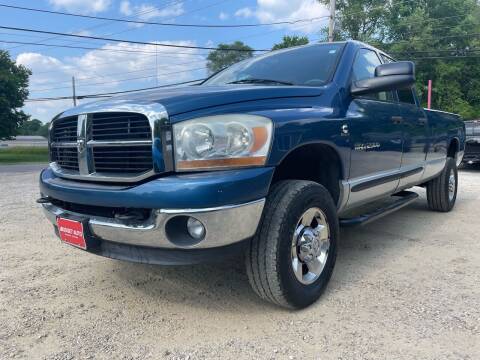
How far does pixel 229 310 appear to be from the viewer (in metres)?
2.63

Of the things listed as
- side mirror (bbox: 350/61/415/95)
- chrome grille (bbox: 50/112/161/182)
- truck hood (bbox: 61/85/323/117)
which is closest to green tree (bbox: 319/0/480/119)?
side mirror (bbox: 350/61/415/95)

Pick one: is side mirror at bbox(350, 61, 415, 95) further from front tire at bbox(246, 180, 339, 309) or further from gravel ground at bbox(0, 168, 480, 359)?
gravel ground at bbox(0, 168, 480, 359)

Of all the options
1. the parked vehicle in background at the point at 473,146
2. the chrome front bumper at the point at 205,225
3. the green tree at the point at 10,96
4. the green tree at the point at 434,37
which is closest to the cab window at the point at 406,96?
the chrome front bumper at the point at 205,225

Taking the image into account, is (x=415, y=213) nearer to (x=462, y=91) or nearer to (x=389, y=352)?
(x=389, y=352)

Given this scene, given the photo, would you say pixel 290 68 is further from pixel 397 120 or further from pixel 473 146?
pixel 473 146

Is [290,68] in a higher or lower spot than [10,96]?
lower

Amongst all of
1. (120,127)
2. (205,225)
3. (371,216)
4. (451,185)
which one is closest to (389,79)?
(371,216)

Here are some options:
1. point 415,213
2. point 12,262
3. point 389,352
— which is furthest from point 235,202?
point 415,213

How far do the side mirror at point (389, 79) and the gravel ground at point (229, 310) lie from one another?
1422 mm

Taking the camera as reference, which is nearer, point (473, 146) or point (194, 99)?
point (194, 99)

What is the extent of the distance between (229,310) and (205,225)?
794 millimetres

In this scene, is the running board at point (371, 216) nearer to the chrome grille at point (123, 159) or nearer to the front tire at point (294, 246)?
the front tire at point (294, 246)

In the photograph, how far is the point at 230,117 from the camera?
2.26 m

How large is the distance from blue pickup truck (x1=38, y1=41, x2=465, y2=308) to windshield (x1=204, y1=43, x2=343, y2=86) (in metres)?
0.03
